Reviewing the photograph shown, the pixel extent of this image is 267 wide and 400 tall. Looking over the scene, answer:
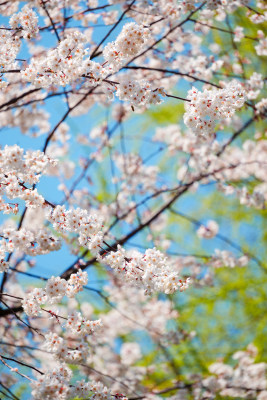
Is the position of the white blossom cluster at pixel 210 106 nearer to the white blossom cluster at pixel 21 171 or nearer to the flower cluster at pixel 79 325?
the white blossom cluster at pixel 21 171

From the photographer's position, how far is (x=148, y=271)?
2.85 meters

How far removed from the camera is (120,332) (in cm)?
838

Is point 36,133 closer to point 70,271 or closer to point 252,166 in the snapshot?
point 70,271

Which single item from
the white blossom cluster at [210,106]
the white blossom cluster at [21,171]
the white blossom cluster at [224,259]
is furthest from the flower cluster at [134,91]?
the white blossom cluster at [224,259]

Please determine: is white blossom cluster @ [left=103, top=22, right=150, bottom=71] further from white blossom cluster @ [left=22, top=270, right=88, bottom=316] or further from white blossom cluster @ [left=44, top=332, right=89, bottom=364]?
white blossom cluster @ [left=44, top=332, right=89, bottom=364]

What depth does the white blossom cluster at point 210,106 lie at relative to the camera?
113 inches

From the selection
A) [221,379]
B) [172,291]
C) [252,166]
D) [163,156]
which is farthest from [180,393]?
[163,156]

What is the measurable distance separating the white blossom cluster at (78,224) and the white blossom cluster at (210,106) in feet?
3.47

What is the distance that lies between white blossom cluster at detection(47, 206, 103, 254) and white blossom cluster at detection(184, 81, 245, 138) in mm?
1056

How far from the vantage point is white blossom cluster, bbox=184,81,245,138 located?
9.41 feet

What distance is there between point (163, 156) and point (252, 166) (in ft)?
11.4

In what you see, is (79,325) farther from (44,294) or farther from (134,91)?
(134,91)

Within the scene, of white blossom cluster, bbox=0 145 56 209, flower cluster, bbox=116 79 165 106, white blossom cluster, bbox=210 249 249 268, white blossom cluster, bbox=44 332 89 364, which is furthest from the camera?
white blossom cluster, bbox=210 249 249 268

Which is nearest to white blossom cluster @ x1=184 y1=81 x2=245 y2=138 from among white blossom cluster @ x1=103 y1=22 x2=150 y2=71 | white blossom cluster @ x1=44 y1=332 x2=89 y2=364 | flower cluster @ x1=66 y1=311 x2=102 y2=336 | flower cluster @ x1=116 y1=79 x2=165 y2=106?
flower cluster @ x1=116 y1=79 x2=165 y2=106
